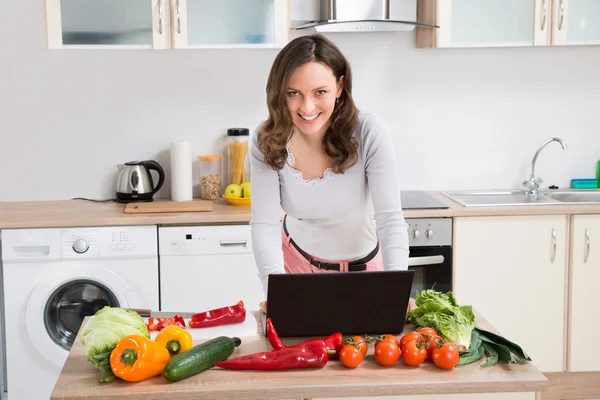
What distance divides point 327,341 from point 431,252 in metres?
1.84

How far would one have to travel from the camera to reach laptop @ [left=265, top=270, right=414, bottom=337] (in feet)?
6.09

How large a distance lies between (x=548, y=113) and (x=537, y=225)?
2.65 ft

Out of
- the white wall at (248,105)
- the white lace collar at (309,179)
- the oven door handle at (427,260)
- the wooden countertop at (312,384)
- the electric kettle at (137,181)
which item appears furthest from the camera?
the white wall at (248,105)

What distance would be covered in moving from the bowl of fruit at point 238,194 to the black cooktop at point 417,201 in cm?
72

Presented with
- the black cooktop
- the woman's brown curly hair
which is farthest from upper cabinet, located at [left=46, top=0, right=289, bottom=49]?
the woman's brown curly hair

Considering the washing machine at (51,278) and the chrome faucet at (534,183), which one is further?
the chrome faucet at (534,183)

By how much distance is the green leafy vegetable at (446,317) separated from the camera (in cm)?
192

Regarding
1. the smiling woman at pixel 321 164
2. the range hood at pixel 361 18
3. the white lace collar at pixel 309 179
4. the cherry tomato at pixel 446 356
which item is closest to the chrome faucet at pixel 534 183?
the range hood at pixel 361 18

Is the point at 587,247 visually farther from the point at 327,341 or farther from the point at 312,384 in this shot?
the point at 312,384

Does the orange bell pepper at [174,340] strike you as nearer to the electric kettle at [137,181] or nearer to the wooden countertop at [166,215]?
the wooden countertop at [166,215]

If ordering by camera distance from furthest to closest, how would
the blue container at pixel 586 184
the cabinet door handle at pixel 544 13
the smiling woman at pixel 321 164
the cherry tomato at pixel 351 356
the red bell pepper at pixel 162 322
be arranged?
the blue container at pixel 586 184 → the cabinet door handle at pixel 544 13 → the smiling woman at pixel 321 164 → the red bell pepper at pixel 162 322 → the cherry tomato at pixel 351 356

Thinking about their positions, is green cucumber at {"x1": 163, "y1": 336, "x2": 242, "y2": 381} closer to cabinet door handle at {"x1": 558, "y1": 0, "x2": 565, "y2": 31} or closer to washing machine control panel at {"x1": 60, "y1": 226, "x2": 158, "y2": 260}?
washing machine control panel at {"x1": 60, "y1": 226, "x2": 158, "y2": 260}

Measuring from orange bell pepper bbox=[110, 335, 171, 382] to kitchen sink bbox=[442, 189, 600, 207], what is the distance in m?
2.34

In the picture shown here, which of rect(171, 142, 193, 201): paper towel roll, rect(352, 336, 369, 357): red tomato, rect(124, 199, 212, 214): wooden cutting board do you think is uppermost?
rect(171, 142, 193, 201): paper towel roll
